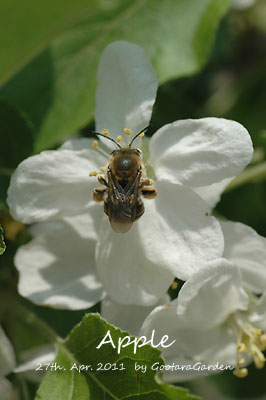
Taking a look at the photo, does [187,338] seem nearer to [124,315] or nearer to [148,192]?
[124,315]

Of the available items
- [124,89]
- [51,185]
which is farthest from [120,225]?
[124,89]

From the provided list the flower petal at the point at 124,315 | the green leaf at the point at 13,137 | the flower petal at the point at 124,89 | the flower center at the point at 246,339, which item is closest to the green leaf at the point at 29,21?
the green leaf at the point at 13,137

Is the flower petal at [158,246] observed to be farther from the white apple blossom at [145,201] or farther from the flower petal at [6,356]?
the flower petal at [6,356]

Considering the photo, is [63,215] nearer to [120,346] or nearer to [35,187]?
[35,187]

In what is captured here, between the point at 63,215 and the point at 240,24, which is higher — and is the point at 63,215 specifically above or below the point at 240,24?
above

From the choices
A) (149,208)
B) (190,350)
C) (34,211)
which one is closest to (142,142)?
(149,208)

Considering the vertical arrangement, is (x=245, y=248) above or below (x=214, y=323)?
above

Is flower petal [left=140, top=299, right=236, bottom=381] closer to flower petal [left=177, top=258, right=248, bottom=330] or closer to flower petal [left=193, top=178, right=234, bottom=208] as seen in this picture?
flower petal [left=177, top=258, right=248, bottom=330]
